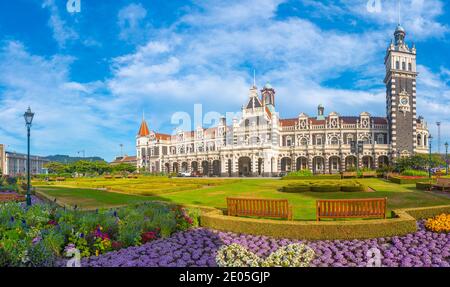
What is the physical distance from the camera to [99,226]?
Answer: 850 cm

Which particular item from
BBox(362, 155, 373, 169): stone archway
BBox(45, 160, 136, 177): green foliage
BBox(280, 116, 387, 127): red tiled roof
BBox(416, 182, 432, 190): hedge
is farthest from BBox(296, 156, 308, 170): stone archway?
BBox(45, 160, 136, 177): green foliage

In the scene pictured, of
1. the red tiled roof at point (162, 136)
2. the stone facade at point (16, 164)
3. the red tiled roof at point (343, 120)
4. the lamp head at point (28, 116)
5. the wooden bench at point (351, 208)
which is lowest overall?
the stone facade at point (16, 164)

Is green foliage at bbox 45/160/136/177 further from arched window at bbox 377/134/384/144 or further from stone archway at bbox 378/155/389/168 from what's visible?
arched window at bbox 377/134/384/144

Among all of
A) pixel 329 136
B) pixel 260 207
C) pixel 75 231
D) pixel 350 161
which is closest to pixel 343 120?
pixel 329 136

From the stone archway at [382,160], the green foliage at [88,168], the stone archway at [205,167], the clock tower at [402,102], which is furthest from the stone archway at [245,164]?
the green foliage at [88,168]

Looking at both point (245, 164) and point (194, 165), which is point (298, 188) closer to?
point (245, 164)

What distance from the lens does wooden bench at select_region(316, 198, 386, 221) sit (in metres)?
9.73

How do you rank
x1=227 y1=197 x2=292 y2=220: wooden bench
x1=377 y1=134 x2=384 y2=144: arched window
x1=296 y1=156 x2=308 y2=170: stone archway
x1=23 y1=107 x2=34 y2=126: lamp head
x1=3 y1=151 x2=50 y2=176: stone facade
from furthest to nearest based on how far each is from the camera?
x1=3 y1=151 x2=50 y2=176: stone facade → x1=296 y1=156 x2=308 y2=170: stone archway → x1=377 y1=134 x2=384 y2=144: arched window → x1=23 y1=107 x2=34 y2=126: lamp head → x1=227 y1=197 x2=292 y2=220: wooden bench

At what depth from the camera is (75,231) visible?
8.48 m

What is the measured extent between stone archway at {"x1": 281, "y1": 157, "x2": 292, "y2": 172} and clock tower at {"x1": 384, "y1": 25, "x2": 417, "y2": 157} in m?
19.7

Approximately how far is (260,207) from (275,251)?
2901 millimetres

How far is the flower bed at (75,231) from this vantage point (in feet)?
21.6

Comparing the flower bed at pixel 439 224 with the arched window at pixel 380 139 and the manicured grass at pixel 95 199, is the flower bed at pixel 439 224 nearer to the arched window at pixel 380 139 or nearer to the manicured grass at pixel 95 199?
the manicured grass at pixel 95 199

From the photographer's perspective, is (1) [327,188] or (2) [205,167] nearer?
(1) [327,188]
